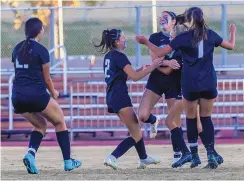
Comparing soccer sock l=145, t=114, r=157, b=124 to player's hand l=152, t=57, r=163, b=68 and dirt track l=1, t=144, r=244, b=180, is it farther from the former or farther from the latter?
player's hand l=152, t=57, r=163, b=68

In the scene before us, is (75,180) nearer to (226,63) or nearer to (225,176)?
(225,176)

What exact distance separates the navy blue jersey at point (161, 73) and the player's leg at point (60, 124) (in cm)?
134

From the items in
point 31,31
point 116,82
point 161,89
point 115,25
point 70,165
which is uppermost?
point 115,25

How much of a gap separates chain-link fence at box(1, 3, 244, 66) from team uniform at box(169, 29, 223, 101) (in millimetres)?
7805

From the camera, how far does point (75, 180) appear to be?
1098cm

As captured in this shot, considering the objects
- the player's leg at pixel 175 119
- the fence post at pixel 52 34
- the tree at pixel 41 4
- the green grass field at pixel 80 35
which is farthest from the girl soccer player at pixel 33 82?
the tree at pixel 41 4

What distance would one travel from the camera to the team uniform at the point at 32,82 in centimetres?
1202

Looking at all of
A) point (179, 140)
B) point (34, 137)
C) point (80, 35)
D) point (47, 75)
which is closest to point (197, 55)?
point (179, 140)

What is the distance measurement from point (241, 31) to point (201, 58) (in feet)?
28.9

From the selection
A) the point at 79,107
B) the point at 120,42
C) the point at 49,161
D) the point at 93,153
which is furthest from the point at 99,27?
the point at 120,42

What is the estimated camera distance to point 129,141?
12586 mm

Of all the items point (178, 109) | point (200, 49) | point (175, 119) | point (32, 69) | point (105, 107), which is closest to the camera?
Result: point (200, 49)

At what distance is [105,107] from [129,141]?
22.9ft

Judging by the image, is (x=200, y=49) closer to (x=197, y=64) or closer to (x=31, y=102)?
(x=197, y=64)
